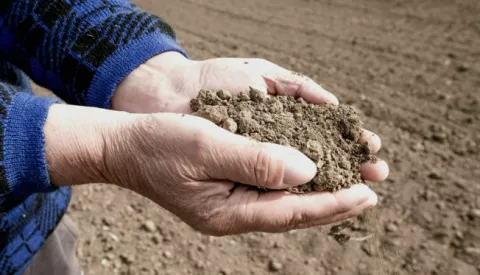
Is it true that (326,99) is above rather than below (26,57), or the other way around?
above

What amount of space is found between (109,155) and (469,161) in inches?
100

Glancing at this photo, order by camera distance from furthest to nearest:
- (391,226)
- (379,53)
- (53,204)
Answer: (379,53) → (391,226) → (53,204)

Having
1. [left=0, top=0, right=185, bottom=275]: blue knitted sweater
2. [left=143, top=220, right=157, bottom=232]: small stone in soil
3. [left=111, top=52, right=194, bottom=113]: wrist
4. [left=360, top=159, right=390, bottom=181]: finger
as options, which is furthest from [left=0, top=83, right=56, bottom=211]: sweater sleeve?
[left=143, top=220, right=157, bottom=232]: small stone in soil

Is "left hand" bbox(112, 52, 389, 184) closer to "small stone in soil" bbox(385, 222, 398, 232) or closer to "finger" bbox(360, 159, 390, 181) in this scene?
"finger" bbox(360, 159, 390, 181)

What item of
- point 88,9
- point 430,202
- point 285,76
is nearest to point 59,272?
point 88,9

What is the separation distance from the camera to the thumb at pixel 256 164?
1.23 meters

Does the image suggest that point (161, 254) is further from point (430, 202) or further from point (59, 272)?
point (430, 202)

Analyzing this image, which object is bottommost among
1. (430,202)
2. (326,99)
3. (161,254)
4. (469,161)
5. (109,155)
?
(161,254)

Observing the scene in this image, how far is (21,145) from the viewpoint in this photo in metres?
1.19

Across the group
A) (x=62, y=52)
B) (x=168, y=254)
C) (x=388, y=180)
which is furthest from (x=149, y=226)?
(x=388, y=180)

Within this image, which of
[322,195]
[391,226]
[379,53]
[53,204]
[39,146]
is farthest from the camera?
[379,53]

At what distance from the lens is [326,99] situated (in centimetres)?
167

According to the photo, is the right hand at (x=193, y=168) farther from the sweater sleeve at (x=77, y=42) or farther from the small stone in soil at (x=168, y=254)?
the small stone in soil at (x=168, y=254)

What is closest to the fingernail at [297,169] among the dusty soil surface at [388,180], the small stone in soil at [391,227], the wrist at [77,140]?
the wrist at [77,140]
